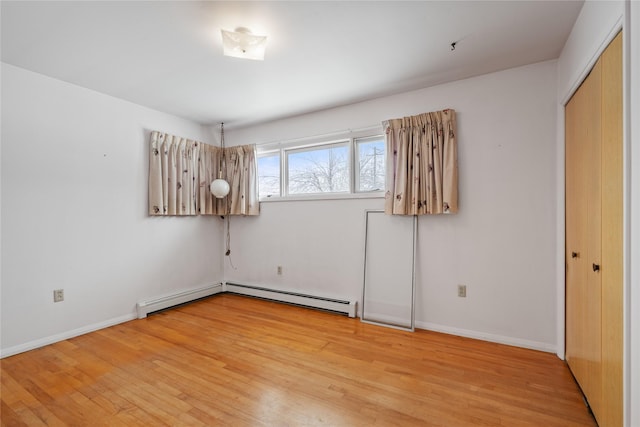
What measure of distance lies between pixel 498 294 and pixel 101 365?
11.2 ft

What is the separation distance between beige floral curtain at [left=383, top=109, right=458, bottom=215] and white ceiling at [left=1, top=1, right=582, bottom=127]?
394 mm

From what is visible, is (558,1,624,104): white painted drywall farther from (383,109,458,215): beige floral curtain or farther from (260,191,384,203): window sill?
(260,191,384,203): window sill

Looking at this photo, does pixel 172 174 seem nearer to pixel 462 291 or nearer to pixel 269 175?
pixel 269 175

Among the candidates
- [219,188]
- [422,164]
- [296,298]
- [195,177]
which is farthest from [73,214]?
[422,164]

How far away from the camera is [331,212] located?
3.46m

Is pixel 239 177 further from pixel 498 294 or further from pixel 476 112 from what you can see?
pixel 498 294

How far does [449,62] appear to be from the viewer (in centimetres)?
239

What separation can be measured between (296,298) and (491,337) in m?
2.17

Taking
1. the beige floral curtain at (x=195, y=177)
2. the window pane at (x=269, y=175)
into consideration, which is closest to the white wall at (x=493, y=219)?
the window pane at (x=269, y=175)

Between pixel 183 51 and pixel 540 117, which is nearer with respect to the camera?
pixel 183 51

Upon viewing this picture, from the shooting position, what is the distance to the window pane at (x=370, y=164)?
3227 mm

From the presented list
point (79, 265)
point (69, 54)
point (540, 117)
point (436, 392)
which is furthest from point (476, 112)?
point (79, 265)

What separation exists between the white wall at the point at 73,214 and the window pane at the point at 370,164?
8.26ft

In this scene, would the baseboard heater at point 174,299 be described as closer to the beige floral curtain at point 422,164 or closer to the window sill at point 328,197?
the window sill at point 328,197
